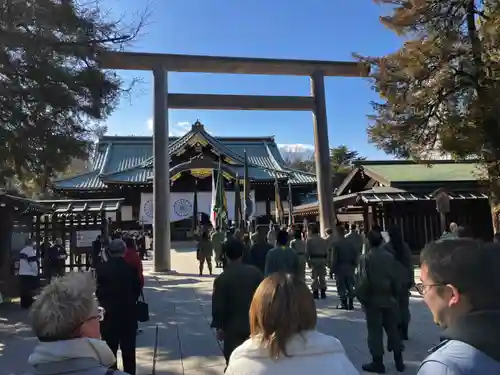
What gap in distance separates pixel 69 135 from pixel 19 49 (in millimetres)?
1758

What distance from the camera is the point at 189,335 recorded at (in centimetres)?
654

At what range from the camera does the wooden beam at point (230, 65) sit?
13.8 metres

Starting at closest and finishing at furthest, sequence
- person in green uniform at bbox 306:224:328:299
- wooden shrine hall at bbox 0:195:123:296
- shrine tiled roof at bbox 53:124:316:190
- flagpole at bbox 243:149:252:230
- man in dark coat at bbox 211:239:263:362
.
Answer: man in dark coat at bbox 211:239:263:362 → person in green uniform at bbox 306:224:328:299 → wooden shrine hall at bbox 0:195:123:296 → flagpole at bbox 243:149:252:230 → shrine tiled roof at bbox 53:124:316:190

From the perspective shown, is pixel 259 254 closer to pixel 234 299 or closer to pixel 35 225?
pixel 234 299

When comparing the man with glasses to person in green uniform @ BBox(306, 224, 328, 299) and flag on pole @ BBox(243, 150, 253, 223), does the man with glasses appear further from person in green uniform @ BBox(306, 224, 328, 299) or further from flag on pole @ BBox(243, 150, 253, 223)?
flag on pole @ BBox(243, 150, 253, 223)

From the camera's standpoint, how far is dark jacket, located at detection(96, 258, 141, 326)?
388cm

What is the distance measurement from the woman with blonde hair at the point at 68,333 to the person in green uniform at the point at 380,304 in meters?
3.44

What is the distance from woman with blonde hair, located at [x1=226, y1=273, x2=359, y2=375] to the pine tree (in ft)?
28.7

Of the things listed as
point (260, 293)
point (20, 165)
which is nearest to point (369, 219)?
point (20, 165)

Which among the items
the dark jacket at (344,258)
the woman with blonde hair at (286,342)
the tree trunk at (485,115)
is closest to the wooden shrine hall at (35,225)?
the dark jacket at (344,258)

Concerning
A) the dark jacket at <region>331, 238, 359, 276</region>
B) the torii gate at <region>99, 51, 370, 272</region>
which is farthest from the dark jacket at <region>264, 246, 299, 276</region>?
the torii gate at <region>99, 51, 370, 272</region>

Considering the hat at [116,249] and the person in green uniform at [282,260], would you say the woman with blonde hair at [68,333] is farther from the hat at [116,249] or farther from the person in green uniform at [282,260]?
the person in green uniform at [282,260]

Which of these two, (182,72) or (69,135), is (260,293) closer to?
(69,135)

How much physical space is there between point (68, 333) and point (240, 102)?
46.1ft
